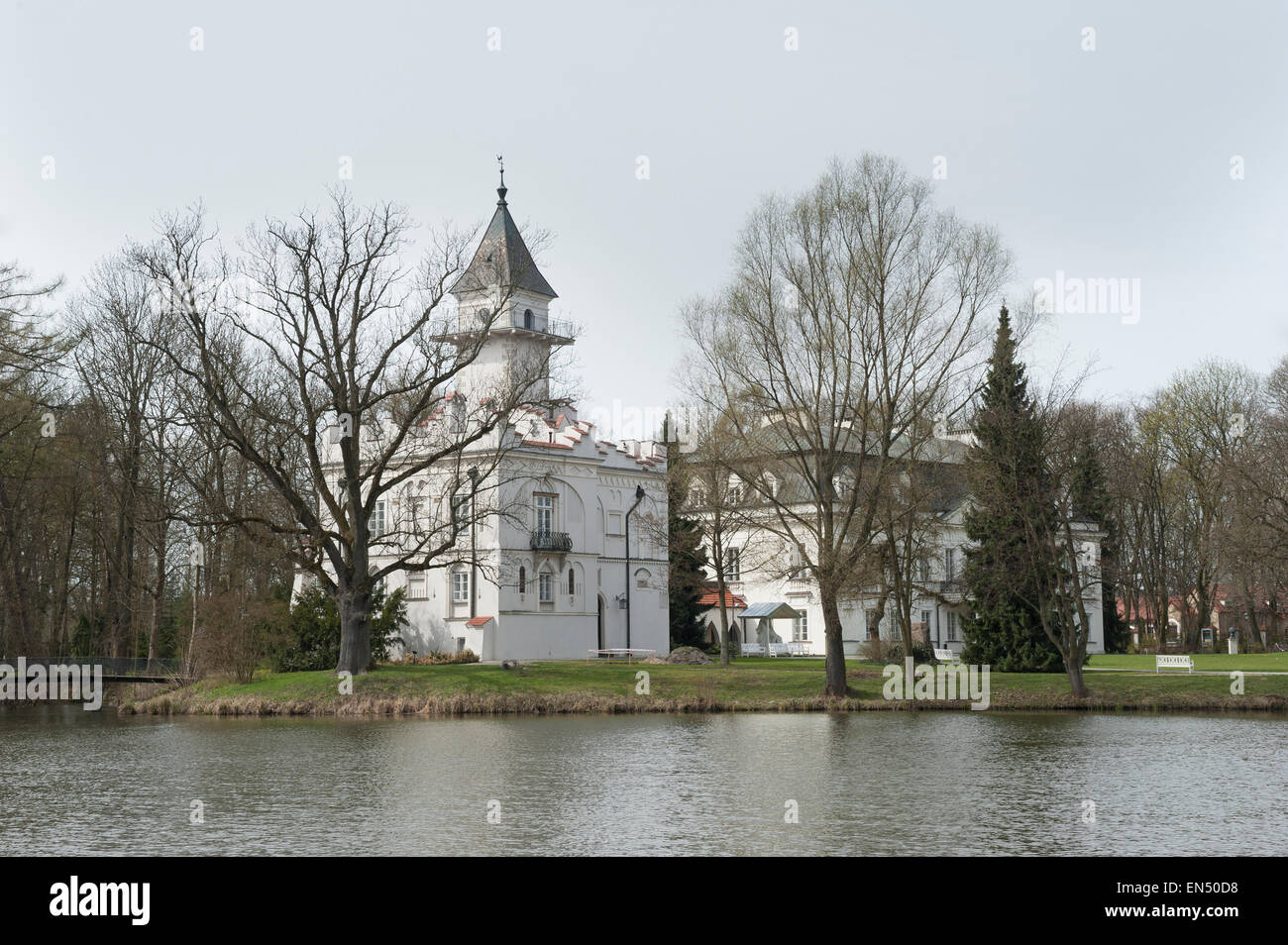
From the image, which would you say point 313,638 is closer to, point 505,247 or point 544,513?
point 544,513

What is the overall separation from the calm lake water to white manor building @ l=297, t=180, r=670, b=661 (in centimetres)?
1785

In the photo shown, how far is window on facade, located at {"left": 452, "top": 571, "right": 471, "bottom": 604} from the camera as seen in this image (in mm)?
48188

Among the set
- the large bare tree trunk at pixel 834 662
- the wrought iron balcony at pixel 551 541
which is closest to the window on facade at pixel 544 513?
the wrought iron balcony at pixel 551 541

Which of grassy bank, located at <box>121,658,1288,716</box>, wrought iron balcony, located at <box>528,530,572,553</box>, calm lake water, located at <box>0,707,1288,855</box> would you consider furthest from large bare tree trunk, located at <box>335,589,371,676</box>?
wrought iron balcony, located at <box>528,530,572,553</box>

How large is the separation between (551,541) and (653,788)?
31.6 m

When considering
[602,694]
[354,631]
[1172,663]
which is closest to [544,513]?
[354,631]

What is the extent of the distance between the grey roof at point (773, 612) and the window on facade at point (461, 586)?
17.5m

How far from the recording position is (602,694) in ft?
119

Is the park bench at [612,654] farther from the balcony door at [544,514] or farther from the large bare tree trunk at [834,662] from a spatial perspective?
the large bare tree trunk at [834,662]

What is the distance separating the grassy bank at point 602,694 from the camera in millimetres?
34969

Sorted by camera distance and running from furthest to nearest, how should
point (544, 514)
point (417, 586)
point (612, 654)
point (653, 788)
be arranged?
point (612, 654), point (544, 514), point (417, 586), point (653, 788)

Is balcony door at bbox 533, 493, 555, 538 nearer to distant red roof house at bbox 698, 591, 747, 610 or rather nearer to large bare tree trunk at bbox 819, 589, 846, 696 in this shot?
distant red roof house at bbox 698, 591, 747, 610
